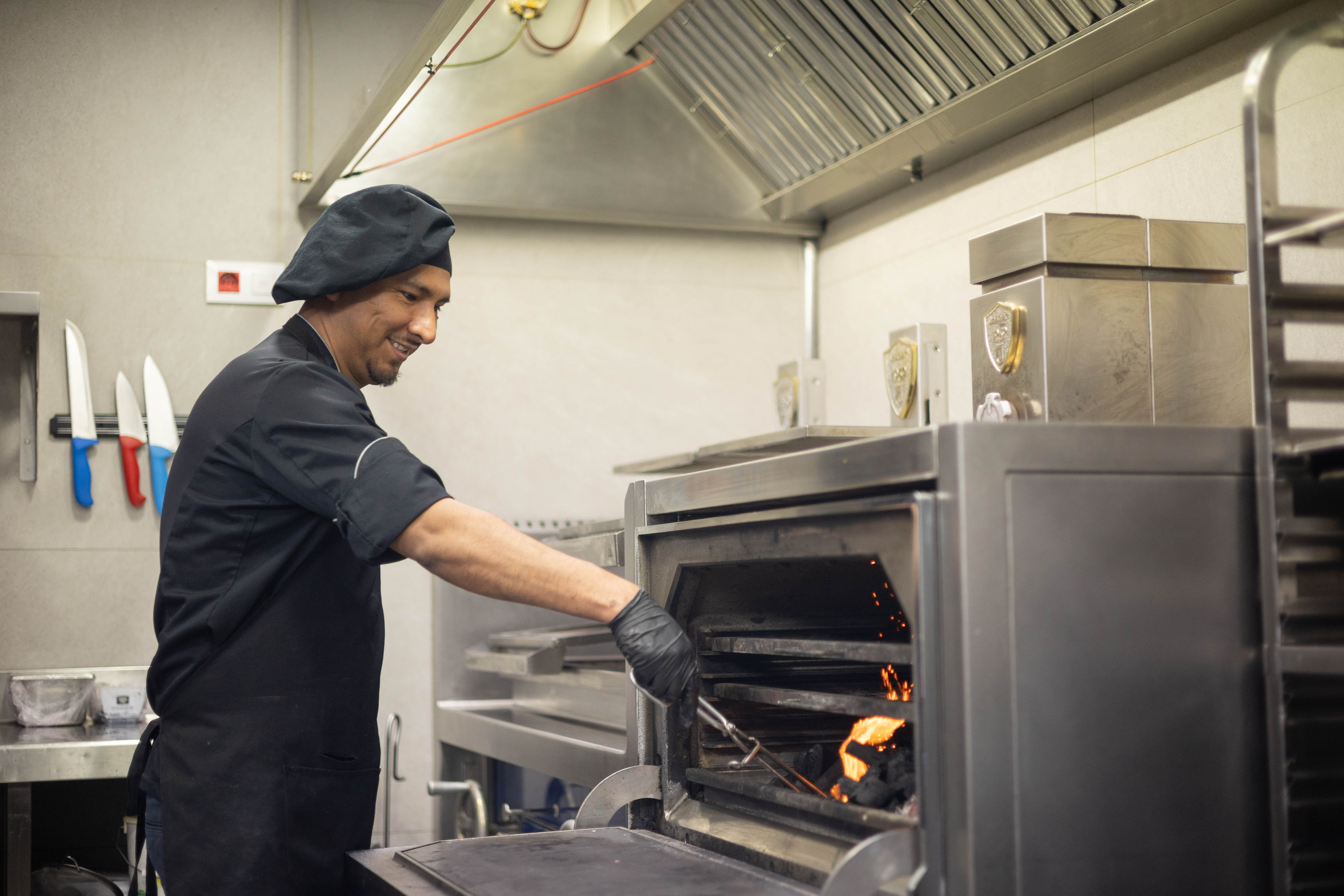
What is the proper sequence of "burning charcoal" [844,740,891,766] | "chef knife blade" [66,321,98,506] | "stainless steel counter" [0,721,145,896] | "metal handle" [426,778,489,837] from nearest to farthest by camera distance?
"burning charcoal" [844,740,891,766]
"stainless steel counter" [0,721,145,896]
"metal handle" [426,778,489,837]
"chef knife blade" [66,321,98,506]

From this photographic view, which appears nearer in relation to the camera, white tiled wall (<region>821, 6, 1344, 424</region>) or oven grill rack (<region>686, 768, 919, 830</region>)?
oven grill rack (<region>686, 768, 919, 830</region>)

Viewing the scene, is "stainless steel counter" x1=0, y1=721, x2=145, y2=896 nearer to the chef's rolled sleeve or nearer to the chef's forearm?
the chef's rolled sleeve

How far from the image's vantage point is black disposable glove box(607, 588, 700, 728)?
1.37m

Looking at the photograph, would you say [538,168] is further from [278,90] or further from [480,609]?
[480,609]

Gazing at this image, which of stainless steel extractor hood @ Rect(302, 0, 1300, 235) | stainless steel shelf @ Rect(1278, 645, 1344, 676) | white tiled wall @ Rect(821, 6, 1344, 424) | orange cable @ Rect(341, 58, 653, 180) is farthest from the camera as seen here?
orange cable @ Rect(341, 58, 653, 180)

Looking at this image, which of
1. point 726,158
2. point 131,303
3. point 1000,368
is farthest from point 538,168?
point 1000,368

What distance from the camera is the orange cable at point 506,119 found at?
120 inches

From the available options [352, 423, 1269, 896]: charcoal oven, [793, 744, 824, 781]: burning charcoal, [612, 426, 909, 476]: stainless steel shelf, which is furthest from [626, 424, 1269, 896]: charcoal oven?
[612, 426, 909, 476]: stainless steel shelf

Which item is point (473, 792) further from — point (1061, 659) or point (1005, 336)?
point (1061, 659)

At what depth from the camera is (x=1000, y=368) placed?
170cm

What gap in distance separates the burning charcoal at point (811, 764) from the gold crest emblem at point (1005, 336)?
1.90ft

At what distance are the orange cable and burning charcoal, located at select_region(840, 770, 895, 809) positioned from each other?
213cm

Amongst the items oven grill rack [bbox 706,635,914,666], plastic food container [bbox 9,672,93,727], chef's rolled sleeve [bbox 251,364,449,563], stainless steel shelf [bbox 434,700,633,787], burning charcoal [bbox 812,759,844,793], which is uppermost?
chef's rolled sleeve [bbox 251,364,449,563]

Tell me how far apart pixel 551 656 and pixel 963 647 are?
5.40 feet
